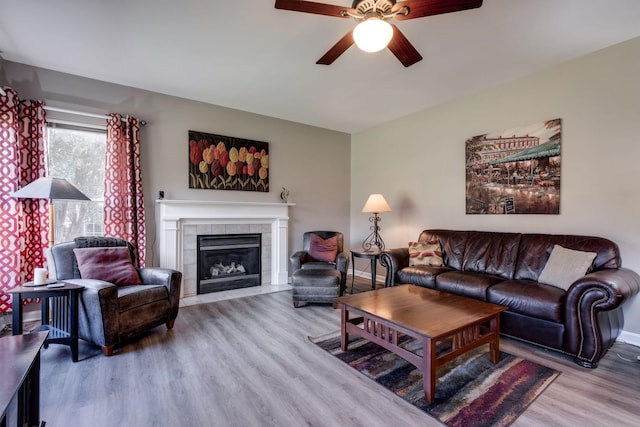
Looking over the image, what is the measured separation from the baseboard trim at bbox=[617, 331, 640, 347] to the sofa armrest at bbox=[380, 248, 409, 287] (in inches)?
80.5

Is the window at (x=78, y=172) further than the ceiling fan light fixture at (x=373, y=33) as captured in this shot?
Yes

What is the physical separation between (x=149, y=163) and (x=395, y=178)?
12.0ft

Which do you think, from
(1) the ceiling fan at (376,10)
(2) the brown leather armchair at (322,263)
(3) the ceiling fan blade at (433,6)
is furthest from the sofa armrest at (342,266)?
(3) the ceiling fan blade at (433,6)

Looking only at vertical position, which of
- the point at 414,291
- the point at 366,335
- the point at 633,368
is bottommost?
the point at 633,368

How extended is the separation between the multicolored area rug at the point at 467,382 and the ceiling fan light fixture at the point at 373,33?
7.47ft

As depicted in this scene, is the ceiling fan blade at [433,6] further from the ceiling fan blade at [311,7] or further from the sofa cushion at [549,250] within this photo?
the sofa cushion at [549,250]

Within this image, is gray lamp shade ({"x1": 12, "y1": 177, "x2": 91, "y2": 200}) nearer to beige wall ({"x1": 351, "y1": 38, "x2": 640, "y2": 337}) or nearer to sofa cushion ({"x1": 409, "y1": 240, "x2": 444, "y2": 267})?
sofa cushion ({"x1": 409, "y1": 240, "x2": 444, "y2": 267})

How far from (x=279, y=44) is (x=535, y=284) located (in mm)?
3284

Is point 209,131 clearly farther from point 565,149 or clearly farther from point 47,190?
point 565,149

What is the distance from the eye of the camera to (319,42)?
2.76 metres

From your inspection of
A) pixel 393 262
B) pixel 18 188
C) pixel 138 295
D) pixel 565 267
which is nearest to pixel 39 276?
pixel 138 295

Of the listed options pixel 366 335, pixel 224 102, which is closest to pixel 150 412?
pixel 366 335

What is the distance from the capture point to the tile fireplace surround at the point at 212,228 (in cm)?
A: 398

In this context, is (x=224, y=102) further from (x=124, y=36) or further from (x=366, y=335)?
(x=366, y=335)
